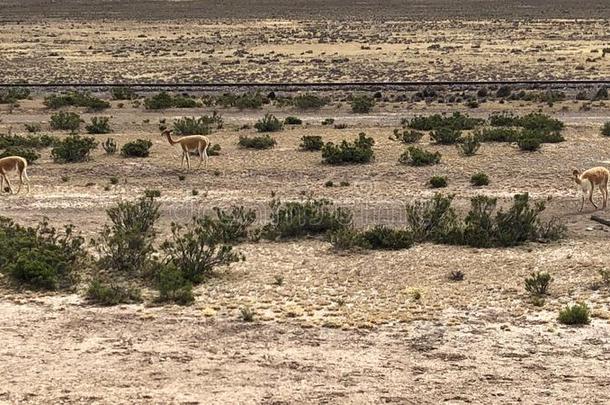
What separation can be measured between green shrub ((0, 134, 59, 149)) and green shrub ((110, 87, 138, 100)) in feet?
40.5

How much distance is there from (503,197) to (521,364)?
10.1 meters

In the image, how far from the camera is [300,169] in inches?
944

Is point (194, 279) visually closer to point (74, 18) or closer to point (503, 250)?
point (503, 250)

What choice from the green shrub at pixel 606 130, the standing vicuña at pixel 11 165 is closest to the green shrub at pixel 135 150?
the standing vicuña at pixel 11 165

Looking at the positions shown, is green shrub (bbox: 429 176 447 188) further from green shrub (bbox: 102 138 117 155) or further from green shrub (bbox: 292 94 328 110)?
green shrub (bbox: 292 94 328 110)

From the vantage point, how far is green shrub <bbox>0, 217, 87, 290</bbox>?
14.3 m

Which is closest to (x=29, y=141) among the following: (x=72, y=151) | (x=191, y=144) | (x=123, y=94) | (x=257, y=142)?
(x=72, y=151)

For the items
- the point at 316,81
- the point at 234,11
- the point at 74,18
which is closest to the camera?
the point at 316,81

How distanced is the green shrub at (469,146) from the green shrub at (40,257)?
1232 centimetres

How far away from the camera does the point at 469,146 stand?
994 inches

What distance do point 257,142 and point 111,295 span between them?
45.3 feet

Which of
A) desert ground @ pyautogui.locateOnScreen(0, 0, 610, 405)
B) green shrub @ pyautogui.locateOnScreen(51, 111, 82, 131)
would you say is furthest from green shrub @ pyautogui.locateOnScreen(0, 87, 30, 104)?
green shrub @ pyautogui.locateOnScreen(51, 111, 82, 131)

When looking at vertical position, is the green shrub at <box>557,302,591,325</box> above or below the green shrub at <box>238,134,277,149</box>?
below

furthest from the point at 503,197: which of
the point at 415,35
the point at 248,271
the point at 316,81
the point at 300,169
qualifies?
the point at 415,35
